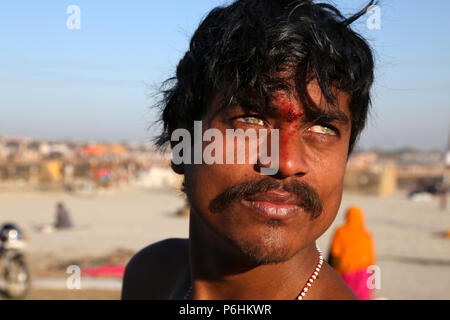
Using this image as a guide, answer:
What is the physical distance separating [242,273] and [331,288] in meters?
0.34

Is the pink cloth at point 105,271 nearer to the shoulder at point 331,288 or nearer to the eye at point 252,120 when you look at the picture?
the shoulder at point 331,288

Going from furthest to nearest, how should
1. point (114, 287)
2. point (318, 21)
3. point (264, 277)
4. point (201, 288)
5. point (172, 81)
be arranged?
point (114, 287)
point (172, 81)
point (201, 288)
point (264, 277)
point (318, 21)

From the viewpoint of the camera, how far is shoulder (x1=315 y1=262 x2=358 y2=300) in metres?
1.67

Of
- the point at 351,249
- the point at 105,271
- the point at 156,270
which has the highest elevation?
the point at 156,270

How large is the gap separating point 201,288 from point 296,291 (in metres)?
0.36

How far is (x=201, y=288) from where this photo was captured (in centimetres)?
180

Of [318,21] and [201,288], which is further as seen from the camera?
[201,288]

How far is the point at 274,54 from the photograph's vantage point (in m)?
1.41

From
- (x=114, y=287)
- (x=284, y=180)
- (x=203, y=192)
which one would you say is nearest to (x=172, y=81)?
(x=203, y=192)

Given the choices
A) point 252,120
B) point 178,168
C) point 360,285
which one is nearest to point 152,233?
point 360,285

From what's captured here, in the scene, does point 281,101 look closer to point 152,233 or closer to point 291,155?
point 291,155

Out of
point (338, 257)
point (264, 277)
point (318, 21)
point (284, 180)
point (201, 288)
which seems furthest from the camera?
point (338, 257)
